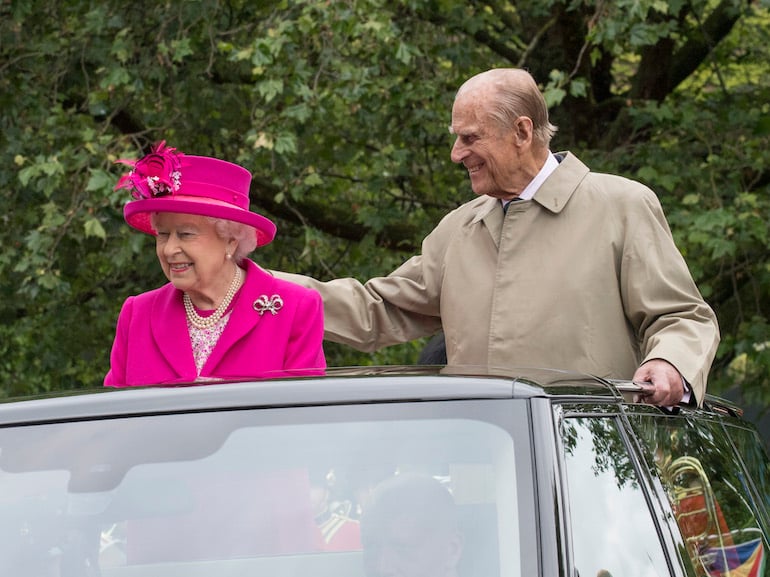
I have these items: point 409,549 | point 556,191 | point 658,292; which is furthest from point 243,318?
point 409,549

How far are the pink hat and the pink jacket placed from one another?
0.73 ft

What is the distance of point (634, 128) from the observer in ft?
34.4

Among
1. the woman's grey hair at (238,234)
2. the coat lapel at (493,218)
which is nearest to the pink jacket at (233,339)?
the woman's grey hair at (238,234)

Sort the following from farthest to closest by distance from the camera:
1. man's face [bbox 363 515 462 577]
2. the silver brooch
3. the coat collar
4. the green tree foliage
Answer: the green tree foliage < the coat collar < the silver brooch < man's face [bbox 363 515 462 577]

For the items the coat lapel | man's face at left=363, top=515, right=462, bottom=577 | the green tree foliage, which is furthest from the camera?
the green tree foliage

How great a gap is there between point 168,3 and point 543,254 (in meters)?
6.30

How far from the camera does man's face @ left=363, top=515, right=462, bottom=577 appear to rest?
7.68ft

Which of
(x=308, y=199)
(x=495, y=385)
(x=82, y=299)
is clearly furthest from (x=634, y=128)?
(x=495, y=385)

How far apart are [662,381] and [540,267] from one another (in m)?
0.84

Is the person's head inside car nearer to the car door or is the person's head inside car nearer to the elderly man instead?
the car door

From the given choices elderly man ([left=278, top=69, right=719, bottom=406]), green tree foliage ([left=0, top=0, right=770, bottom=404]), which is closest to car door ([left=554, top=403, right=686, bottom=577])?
elderly man ([left=278, top=69, right=719, bottom=406])

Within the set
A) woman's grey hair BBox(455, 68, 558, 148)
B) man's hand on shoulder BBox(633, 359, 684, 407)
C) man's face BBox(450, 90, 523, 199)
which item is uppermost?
woman's grey hair BBox(455, 68, 558, 148)

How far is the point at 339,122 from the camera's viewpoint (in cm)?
1019

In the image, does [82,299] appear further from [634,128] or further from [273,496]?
[273,496]
